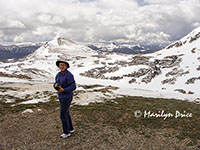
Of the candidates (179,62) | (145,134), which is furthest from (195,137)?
(179,62)

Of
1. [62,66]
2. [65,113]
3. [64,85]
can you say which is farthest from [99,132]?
[62,66]

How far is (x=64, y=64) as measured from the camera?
11680mm

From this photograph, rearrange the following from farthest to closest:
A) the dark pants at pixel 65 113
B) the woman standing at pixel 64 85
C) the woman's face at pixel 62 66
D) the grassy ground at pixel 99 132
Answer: the grassy ground at pixel 99 132, the dark pants at pixel 65 113, the woman's face at pixel 62 66, the woman standing at pixel 64 85

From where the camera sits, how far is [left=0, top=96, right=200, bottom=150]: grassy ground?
12.1 meters

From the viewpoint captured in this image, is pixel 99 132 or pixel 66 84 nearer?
pixel 66 84

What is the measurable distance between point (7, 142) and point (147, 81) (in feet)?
483

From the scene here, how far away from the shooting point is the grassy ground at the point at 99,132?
39.7 ft

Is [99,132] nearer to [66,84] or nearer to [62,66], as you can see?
[66,84]

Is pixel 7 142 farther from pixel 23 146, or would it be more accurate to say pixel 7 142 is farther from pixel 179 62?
pixel 179 62

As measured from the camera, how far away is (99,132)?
47.5 ft

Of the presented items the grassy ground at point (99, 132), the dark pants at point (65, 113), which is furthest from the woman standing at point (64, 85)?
the grassy ground at point (99, 132)

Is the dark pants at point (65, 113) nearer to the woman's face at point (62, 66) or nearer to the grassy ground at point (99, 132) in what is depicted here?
the grassy ground at point (99, 132)

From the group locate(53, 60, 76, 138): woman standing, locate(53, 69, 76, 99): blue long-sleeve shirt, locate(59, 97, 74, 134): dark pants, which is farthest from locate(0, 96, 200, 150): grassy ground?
locate(53, 69, 76, 99): blue long-sleeve shirt

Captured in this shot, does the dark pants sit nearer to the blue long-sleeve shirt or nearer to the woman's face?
the blue long-sleeve shirt
